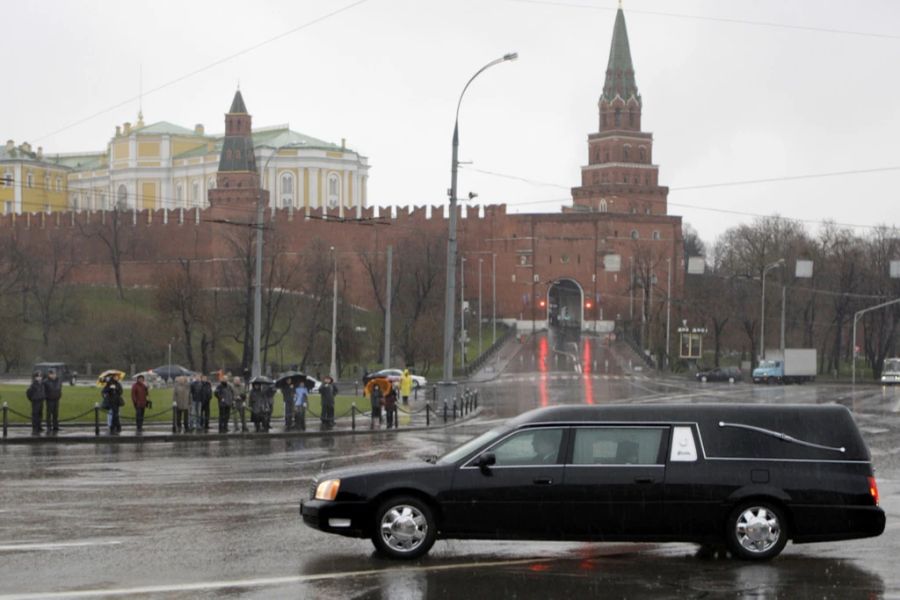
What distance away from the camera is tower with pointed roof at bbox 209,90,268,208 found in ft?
409

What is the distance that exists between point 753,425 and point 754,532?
974mm

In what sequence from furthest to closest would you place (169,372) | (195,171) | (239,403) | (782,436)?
(195,171) → (169,372) → (239,403) → (782,436)

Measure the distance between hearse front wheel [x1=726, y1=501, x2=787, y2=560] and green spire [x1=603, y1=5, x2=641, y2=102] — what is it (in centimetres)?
12108

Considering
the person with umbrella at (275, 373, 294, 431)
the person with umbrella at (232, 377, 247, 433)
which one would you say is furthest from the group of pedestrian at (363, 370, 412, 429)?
the person with umbrella at (232, 377, 247, 433)

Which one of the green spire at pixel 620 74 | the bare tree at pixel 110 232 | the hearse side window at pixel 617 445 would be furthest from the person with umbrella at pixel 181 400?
the green spire at pixel 620 74

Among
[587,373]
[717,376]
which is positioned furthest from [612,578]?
[587,373]

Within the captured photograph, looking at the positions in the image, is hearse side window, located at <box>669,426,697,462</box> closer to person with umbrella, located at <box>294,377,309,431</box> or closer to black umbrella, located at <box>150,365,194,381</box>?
person with umbrella, located at <box>294,377,309,431</box>

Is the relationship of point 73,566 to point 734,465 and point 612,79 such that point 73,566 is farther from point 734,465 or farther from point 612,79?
point 612,79

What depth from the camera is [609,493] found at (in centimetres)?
1249

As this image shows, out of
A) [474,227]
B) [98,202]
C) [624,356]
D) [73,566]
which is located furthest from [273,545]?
[98,202]

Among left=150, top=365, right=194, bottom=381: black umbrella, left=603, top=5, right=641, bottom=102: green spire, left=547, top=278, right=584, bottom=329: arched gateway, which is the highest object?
left=603, top=5, right=641, bottom=102: green spire

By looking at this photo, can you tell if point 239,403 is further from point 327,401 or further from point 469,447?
point 469,447

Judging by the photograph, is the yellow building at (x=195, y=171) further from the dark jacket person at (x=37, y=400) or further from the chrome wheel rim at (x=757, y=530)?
the chrome wheel rim at (x=757, y=530)

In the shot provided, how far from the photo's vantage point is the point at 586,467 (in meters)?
12.6
